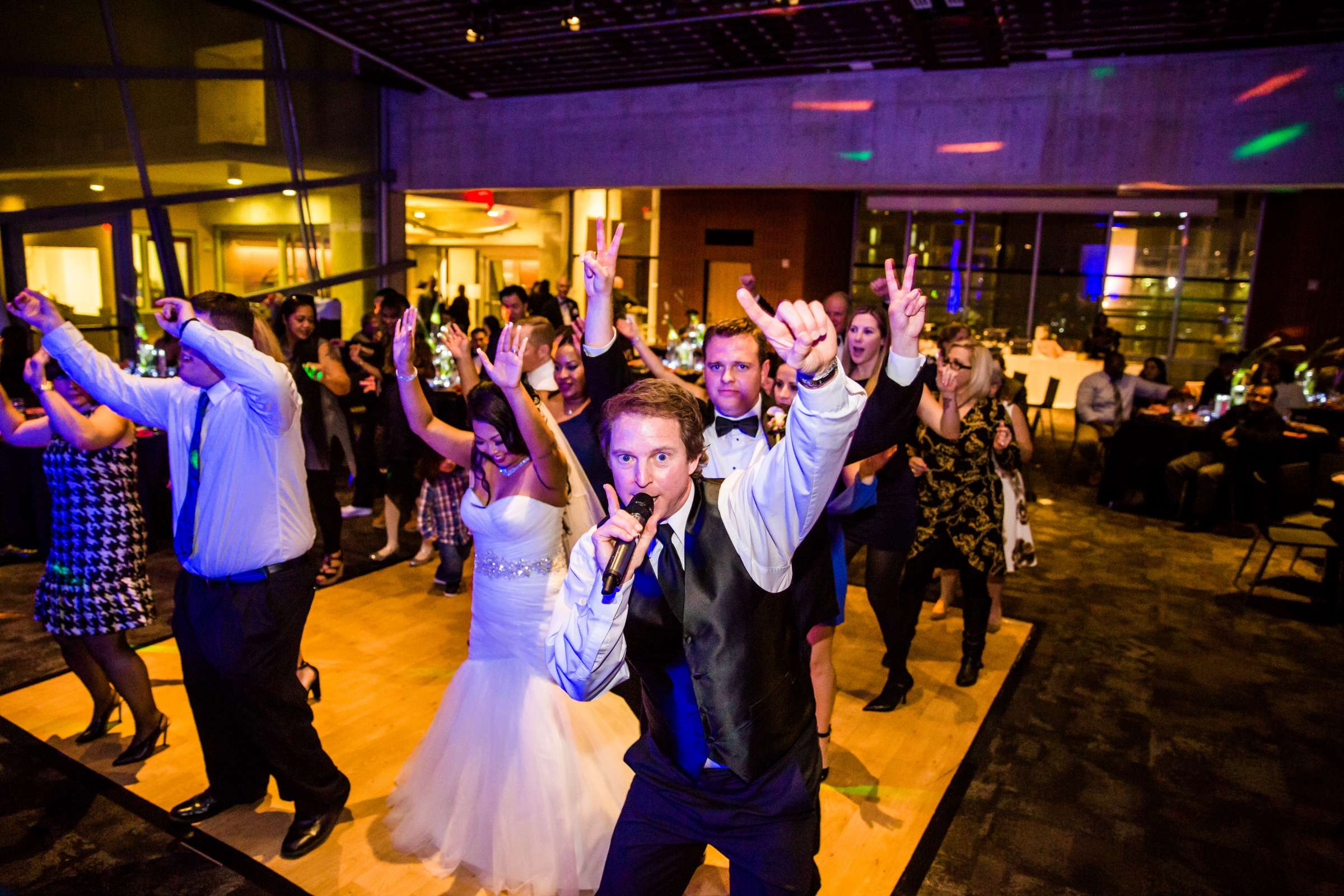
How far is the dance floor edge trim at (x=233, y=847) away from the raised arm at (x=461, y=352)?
168cm

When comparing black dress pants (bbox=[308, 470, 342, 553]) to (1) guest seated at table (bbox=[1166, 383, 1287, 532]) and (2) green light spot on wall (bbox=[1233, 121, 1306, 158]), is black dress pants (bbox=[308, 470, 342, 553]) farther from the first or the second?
(2) green light spot on wall (bbox=[1233, 121, 1306, 158])

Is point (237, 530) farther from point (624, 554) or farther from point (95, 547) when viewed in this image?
point (624, 554)

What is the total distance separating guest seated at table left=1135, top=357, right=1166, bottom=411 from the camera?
8.84m

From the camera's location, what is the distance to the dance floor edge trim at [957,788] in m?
2.85

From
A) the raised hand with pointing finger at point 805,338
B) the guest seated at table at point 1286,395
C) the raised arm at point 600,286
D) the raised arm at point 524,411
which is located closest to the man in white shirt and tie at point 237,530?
the raised arm at point 524,411

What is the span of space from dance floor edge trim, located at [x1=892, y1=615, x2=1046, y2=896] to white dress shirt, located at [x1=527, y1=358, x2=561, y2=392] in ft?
8.97

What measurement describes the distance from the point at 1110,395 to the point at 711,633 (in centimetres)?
835

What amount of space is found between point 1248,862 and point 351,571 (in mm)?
4856

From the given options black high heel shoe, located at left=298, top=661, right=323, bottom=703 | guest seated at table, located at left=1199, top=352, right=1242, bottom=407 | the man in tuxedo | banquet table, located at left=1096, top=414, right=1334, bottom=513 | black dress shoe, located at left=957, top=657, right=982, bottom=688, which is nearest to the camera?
the man in tuxedo

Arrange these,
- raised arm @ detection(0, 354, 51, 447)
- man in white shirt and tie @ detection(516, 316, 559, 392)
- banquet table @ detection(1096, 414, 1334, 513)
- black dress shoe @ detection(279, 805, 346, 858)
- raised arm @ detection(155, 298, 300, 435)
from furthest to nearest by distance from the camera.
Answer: banquet table @ detection(1096, 414, 1334, 513) < man in white shirt and tie @ detection(516, 316, 559, 392) < raised arm @ detection(0, 354, 51, 447) < black dress shoe @ detection(279, 805, 346, 858) < raised arm @ detection(155, 298, 300, 435)

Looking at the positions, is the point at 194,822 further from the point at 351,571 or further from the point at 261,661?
the point at 351,571

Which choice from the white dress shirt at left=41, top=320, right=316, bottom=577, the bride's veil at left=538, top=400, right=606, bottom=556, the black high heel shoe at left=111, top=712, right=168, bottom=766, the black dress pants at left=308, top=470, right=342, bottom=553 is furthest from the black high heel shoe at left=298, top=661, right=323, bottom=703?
the bride's veil at left=538, top=400, right=606, bottom=556

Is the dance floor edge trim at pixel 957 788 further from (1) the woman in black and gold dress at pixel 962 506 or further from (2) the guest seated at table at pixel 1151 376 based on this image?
(2) the guest seated at table at pixel 1151 376

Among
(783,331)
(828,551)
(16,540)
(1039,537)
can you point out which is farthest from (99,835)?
(1039,537)
